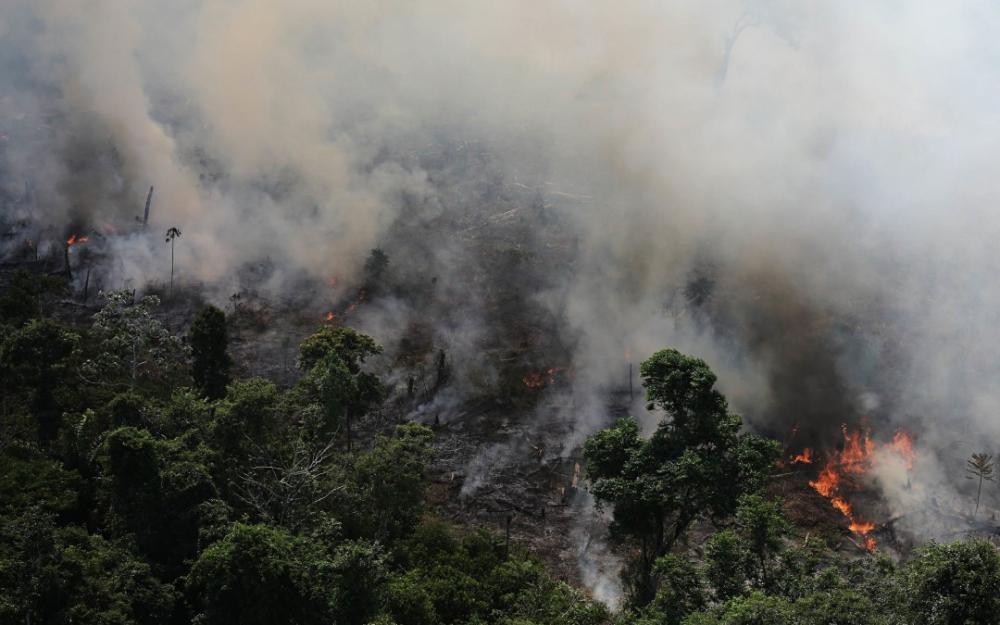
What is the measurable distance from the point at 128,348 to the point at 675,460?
45.1 meters

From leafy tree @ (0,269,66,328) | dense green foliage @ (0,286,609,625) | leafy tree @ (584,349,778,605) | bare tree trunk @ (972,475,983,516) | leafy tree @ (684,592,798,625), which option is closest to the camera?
leafy tree @ (684,592,798,625)

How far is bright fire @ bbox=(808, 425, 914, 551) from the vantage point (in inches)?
2466

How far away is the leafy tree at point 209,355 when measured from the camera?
67.5 metres

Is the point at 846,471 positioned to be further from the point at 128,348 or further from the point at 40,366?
the point at 40,366

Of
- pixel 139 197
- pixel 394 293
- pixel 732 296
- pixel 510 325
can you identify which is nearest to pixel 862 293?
pixel 732 296

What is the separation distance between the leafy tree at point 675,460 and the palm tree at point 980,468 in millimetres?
23843

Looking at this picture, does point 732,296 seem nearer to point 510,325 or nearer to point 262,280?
point 510,325

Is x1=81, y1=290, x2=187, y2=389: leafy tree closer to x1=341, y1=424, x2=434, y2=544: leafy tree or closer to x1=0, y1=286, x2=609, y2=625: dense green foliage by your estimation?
x1=0, y1=286, x2=609, y2=625: dense green foliage

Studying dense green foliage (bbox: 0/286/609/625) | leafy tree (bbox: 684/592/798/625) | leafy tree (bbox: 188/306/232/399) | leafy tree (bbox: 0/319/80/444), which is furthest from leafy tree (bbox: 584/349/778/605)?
leafy tree (bbox: 0/319/80/444)

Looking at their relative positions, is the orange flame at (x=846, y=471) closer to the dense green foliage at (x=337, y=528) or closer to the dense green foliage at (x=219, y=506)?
the dense green foliage at (x=337, y=528)

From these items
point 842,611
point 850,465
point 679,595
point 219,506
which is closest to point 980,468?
point 850,465

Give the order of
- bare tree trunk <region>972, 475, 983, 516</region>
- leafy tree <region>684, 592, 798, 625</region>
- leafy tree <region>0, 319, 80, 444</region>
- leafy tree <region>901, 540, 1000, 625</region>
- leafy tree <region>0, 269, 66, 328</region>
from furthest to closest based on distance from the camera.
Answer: leafy tree <region>0, 269, 66, 328</region> < leafy tree <region>0, 319, 80, 444</region> < bare tree trunk <region>972, 475, 983, 516</region> < leafy tree <region>684, 592, 798, 625</region> < leafy tree <region>901, 540, 1000, 625</region>

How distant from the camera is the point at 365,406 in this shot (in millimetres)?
65312

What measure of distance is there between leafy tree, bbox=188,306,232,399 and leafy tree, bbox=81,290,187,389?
392 cm
